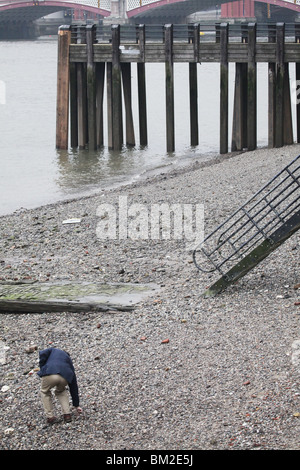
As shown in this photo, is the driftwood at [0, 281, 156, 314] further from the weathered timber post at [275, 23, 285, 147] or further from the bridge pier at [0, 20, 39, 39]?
the bridge pier at [0, 20, 39, 39]

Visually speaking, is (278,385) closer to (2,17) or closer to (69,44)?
(69,44)

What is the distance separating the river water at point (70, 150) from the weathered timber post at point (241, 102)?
1.99 metres

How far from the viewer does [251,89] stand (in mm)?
20500

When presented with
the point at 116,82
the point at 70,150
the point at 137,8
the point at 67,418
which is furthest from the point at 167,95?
the point at 137,8

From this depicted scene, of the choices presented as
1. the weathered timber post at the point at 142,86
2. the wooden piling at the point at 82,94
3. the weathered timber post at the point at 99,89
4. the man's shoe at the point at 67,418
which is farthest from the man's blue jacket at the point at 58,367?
the weathered timber post at the point at 99,89

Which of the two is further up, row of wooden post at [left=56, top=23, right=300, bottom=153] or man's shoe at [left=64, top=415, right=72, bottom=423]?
row of wooden post at [left=56, top=23, right=300, bottom=153]

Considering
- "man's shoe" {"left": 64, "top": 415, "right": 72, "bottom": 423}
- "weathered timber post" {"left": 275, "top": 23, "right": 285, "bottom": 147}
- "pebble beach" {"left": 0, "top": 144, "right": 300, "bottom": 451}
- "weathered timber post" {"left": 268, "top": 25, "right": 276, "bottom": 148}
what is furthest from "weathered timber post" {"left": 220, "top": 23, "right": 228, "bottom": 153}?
"man's shoe" {"left": 64, "top": 415, "right": 72, "bottom": 423}

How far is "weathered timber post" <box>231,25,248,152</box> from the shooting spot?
2145 centimetres

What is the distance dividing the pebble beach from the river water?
797 cm

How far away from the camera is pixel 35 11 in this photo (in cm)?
8481

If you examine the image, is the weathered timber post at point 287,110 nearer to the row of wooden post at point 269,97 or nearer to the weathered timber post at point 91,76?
the row of wooden post at point 269,97

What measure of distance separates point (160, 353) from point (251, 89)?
13516 millimetres

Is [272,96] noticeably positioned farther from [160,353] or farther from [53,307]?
[160,353]
